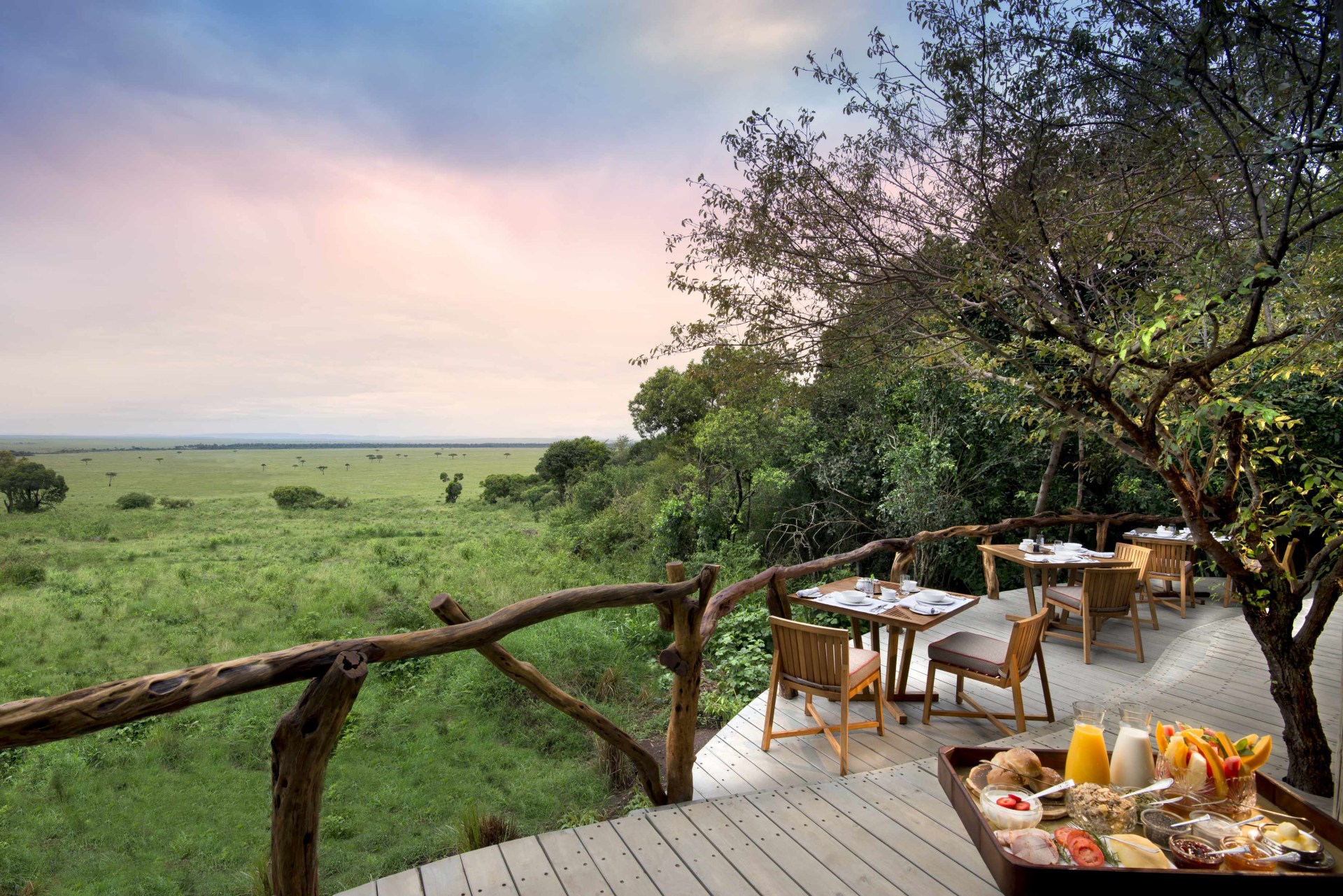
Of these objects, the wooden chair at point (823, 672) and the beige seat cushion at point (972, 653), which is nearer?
the wooden chair at point (823, 672)

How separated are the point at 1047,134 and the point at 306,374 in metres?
66.4

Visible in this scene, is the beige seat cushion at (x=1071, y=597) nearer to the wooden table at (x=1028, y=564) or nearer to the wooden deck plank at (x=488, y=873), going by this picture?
the wooden table at (x=1028, y=564)

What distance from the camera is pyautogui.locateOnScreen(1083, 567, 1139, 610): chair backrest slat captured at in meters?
4.85

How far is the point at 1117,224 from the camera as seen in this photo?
3.34 metres

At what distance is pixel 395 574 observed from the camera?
19.9 m

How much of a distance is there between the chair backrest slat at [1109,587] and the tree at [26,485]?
3619 centimetres

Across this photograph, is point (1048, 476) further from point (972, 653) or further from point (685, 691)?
point (685, 691)

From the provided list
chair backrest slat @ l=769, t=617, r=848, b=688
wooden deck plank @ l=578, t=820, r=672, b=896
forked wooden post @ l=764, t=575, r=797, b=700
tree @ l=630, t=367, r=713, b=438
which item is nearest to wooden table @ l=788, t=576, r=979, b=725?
forked wooden post @ l=764, t=575, r=797, b=700

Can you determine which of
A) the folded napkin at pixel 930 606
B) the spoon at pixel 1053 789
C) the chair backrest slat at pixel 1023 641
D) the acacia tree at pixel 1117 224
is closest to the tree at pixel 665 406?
the acacia tree at pixel 1117 224

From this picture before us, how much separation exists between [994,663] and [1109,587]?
6.84 ft

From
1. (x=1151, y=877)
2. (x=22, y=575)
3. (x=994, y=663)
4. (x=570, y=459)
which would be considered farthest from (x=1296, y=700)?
(x=22, y=575)

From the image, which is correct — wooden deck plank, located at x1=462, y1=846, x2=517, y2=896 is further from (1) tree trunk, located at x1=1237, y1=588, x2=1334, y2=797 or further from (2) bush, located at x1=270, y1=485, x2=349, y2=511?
(2) bush, located at x1=270, y1=485, x2=349, y2=511

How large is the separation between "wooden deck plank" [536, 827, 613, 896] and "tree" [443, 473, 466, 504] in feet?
125

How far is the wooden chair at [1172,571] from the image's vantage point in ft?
20.5
